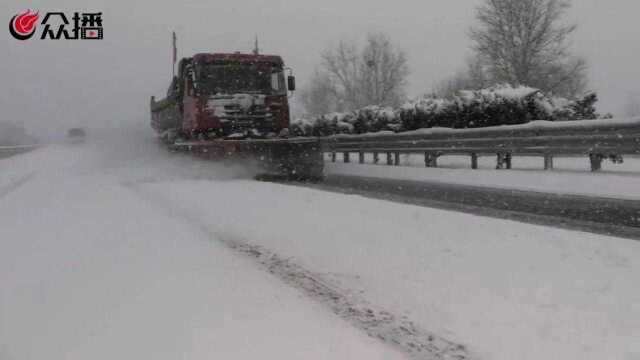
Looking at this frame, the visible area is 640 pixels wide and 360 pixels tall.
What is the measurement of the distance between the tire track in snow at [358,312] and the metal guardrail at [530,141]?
729 centimetres

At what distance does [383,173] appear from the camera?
51.0 feet

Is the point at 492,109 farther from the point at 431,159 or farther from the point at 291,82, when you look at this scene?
the point at 291,82

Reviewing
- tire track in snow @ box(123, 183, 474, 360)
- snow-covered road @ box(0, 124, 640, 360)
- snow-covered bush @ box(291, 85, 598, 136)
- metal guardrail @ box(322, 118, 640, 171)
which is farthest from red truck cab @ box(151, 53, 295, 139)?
tire track in snow @ box(123, 183, 474, 360)

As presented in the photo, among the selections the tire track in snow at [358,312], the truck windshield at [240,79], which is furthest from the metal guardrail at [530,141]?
the tire track in snow at [358,312]

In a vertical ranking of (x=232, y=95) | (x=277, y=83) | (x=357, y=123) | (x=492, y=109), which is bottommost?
(x=492, y=109)

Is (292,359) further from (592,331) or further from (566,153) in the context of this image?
(566,153)

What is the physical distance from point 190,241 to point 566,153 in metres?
8.17

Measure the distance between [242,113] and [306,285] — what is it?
11.5 meters

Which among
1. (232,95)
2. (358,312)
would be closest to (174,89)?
(232,95)

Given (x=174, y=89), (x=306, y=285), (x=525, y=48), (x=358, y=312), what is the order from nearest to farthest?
(x=358, y=312) < (x=306, y=285) < (x=174, y=89) < (x=525, y=48)

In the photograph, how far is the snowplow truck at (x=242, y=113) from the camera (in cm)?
1500

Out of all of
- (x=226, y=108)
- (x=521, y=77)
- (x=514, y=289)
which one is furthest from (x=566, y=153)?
(x=521, y=77)

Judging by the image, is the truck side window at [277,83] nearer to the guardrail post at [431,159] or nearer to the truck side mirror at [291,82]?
the truck side mirror at [291,82]

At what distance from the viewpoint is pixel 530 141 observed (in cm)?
1295
